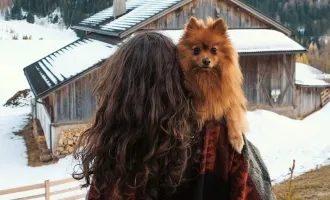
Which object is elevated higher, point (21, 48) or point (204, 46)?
point (204, 46)

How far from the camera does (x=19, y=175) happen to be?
12.8 m

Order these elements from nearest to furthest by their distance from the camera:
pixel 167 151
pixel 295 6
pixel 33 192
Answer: pixel 167 151 → pixel 33 192 → pixel 295 6

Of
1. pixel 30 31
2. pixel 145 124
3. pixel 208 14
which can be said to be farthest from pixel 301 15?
pixel 145 124

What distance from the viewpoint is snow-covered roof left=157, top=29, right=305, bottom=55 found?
16500 mm

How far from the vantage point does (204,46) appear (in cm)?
240

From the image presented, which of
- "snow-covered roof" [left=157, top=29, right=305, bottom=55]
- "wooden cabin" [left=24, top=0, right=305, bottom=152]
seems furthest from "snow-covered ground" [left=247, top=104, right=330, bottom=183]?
"snow-covered roof" [left=157, top=29, right=305, bottom=55]

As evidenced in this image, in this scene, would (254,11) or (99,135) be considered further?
(254,11)

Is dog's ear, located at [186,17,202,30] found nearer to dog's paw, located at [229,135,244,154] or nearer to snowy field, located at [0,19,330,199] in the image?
dog's paw, located at [229,135,244,154]

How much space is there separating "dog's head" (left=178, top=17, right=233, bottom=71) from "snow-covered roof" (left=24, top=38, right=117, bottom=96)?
12.2 m

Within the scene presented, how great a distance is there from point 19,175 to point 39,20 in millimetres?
42820

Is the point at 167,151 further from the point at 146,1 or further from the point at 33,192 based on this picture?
the point at 146,1

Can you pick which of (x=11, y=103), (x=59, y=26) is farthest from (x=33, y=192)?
(x=59, y=26)

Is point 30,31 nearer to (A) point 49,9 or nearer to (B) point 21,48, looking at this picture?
(A) point 49,9

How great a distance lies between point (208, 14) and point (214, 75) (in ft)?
49.5
